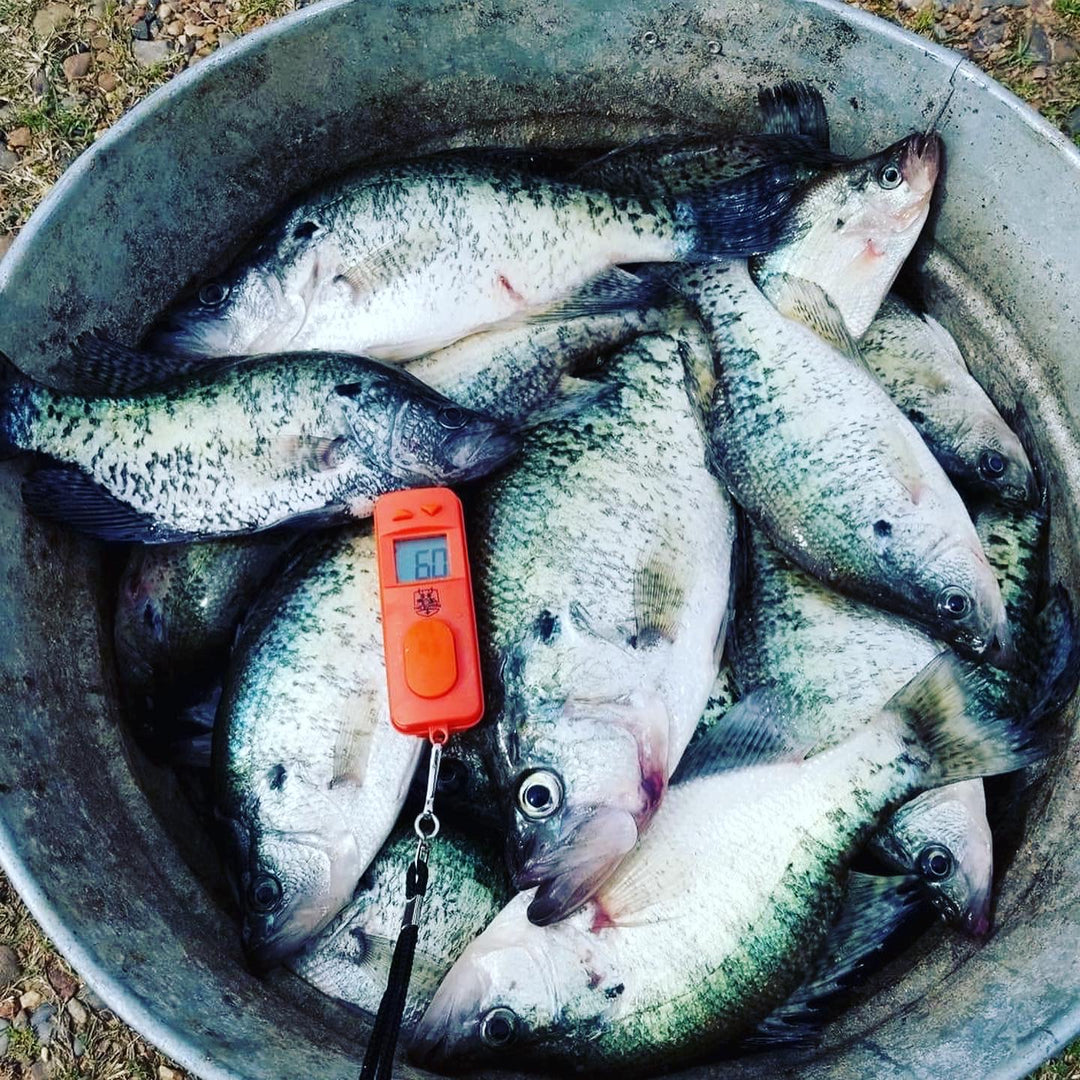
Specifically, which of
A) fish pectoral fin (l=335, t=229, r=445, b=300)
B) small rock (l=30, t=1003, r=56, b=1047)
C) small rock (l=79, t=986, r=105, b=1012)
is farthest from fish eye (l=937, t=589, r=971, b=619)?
small rock (l=30, t=1003, r=56, b=1047)

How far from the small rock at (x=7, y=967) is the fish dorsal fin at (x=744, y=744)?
1.69m

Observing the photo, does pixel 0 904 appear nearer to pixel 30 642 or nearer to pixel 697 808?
pixel 30 642

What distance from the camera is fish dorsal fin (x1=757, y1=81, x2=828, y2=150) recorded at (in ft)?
7.17

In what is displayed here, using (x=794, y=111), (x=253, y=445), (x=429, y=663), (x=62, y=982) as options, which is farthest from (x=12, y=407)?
(x=794, y=111)

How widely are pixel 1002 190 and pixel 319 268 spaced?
4.51ft

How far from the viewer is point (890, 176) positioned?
210 centimetres

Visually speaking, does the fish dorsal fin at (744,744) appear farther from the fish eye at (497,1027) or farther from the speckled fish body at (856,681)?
the fish eye at (497,1027)

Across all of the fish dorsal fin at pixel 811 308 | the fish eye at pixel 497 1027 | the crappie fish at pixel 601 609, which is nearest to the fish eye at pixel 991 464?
the fish dorsal fin at pixel 811 308

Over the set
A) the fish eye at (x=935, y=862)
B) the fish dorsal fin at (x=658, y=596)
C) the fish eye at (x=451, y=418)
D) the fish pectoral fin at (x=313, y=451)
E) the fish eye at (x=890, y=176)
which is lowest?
the fish eye at (x=935, y=862)

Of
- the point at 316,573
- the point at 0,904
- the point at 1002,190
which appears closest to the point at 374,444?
the point at 316,573

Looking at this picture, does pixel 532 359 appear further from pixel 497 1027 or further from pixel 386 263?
pixel 497 1027

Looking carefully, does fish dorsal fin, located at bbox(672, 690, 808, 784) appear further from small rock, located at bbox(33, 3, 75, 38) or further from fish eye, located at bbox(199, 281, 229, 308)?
small rock, located at bbox(33, 3, 75, 38)

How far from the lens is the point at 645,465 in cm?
204

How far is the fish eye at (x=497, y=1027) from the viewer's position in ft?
6.14
